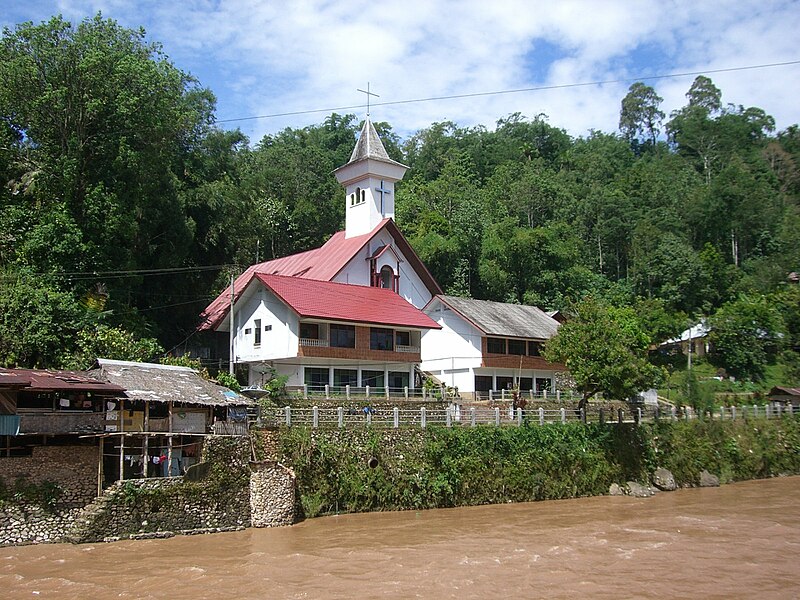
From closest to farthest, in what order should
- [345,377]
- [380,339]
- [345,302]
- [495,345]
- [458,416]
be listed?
[458,416] → [345,377] → [345,302] → [380,339] → [495,345]

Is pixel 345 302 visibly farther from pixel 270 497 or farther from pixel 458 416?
pixel 270 497

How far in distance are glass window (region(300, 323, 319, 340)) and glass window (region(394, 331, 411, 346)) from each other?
16.6 feet

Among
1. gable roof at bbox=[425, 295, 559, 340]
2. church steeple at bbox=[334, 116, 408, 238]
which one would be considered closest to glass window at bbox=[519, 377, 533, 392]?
gable roof at bbox=[425, 295, 559, 340]

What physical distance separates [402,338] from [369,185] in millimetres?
11643

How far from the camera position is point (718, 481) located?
37469 millimetres

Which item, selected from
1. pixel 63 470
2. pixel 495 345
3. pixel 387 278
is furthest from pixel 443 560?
pixel 387 278

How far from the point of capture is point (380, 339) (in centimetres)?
Result: 3928

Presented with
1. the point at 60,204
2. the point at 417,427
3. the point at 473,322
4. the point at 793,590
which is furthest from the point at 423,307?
the point at 793,590

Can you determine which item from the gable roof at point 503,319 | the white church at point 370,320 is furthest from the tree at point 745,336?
the white church at point 370,320

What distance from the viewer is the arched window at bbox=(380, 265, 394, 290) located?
4572cm

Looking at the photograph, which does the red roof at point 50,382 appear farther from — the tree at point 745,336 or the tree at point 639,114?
the tree at point 639,114

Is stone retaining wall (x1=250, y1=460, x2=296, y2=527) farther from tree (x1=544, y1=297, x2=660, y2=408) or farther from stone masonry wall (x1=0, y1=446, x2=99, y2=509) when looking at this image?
tree (x1=544, y1=297, x2=660, y2=408)

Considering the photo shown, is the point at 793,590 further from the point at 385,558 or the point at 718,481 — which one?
the point at 718,481

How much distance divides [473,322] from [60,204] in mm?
21375
